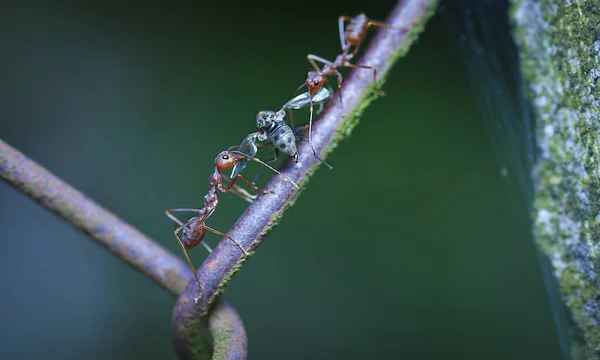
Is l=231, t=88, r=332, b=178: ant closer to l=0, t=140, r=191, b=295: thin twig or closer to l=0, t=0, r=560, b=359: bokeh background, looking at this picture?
l=0, t=140, r=191, b=295: thin twig

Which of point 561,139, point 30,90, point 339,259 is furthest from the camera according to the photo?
point 339,259

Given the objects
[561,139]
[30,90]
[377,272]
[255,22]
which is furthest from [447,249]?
[30,90]

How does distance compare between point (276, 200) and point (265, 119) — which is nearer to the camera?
point (276, 200)

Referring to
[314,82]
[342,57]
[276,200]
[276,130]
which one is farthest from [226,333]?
[342,57]

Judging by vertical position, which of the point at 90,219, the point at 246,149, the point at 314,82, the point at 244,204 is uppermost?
the point at 314,82

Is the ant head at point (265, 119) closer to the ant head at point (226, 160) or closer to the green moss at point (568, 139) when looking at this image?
the ant head at point (226, 160)

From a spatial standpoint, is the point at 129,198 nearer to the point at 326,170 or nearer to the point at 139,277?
the point at 139,277

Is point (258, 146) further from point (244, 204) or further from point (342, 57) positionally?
point (244, 204)
